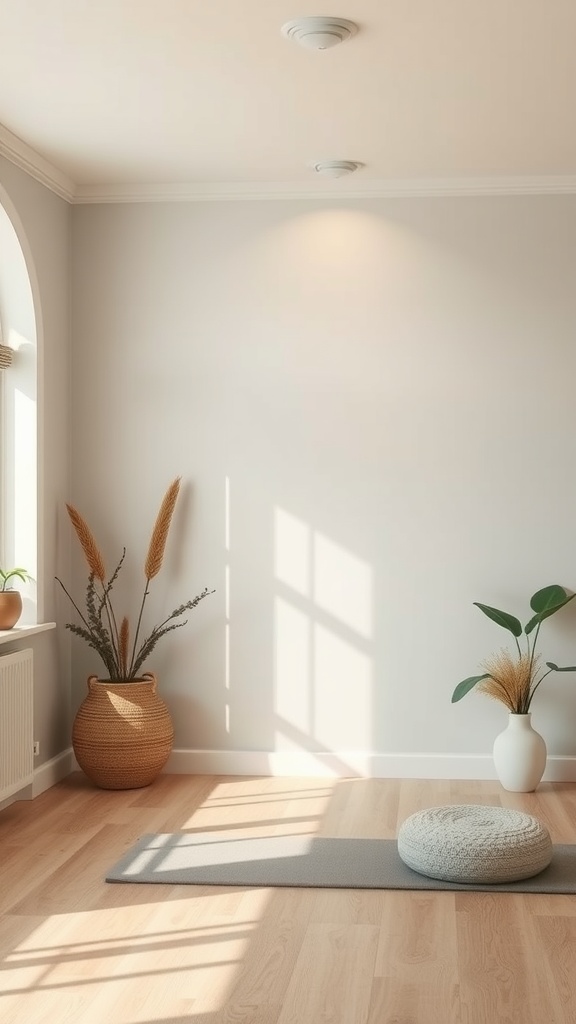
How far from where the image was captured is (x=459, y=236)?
517cm

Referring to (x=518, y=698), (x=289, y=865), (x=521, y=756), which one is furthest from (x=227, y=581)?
(x=289, y=865)

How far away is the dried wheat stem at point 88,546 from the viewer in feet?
16.8

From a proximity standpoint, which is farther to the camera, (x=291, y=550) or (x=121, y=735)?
(x=291, y=550)

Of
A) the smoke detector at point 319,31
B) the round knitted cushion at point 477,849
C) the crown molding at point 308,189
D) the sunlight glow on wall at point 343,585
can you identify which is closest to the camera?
the smoke detector at point 319,31

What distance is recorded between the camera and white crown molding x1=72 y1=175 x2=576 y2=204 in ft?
16.8

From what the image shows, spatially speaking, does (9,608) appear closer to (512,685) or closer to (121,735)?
(121,735)

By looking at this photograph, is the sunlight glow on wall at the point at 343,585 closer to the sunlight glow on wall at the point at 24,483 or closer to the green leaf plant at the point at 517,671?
the green leaf plant at the point at 517,671

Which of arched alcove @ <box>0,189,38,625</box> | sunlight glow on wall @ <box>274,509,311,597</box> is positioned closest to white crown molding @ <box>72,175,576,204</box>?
arched alcove @ <box>0,189,38,625</box>

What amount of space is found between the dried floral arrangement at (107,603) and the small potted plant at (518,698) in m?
1.35

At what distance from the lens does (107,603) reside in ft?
17.5

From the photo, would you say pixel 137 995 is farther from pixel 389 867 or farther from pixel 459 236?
pixel 459 236

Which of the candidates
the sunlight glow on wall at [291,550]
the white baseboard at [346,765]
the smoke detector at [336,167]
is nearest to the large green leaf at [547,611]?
the white baseboard at [346,765]

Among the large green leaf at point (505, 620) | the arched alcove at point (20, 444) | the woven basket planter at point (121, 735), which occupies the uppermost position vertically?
the arched alcove at point (20, 444)

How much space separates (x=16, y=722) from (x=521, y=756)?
2106mm
